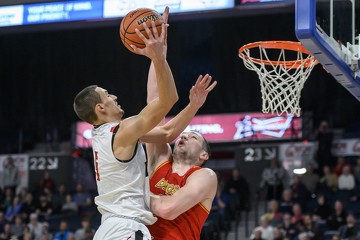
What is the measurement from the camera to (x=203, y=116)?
19172 mm

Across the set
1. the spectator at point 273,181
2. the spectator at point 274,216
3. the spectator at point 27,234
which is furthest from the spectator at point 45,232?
the spectator at point 273,181

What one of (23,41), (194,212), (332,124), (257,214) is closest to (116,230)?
(194,212)

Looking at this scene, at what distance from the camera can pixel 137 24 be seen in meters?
4.16

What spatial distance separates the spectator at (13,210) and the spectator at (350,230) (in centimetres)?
681

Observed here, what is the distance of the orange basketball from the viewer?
4116 mm

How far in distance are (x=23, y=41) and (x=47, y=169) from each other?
3.27 m

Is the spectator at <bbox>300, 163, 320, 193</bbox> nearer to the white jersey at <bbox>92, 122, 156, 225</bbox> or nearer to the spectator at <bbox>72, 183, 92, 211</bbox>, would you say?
the spectator at <bbox>72, 183, 92, 211</bbox>

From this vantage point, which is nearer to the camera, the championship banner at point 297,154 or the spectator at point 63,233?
the spectator at point 63,233

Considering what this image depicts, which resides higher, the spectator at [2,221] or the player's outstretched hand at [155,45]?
the player's outstretched hand at [155,45]

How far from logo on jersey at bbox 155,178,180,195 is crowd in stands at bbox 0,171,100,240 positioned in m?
8.44

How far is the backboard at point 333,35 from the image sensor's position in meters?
4.53

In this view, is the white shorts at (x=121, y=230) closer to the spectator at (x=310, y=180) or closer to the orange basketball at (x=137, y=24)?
the orange basketball at (x=137, y=24)

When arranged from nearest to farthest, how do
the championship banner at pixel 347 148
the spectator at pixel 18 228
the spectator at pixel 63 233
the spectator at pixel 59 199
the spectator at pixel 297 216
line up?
the spectator at pixel 297 216
the spectator at pixel 63 233
the spectator at pixel 18 228
the spectator at pixel 59 199
the championship banner at pixel 347 148

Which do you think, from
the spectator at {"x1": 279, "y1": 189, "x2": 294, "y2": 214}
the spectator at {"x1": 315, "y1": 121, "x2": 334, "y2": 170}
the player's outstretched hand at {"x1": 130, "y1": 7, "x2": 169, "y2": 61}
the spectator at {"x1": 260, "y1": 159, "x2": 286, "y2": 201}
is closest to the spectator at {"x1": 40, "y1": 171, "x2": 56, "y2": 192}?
the spectator at {"x1": 260, "y1": 159, "x2": 286, "y2": 201}
